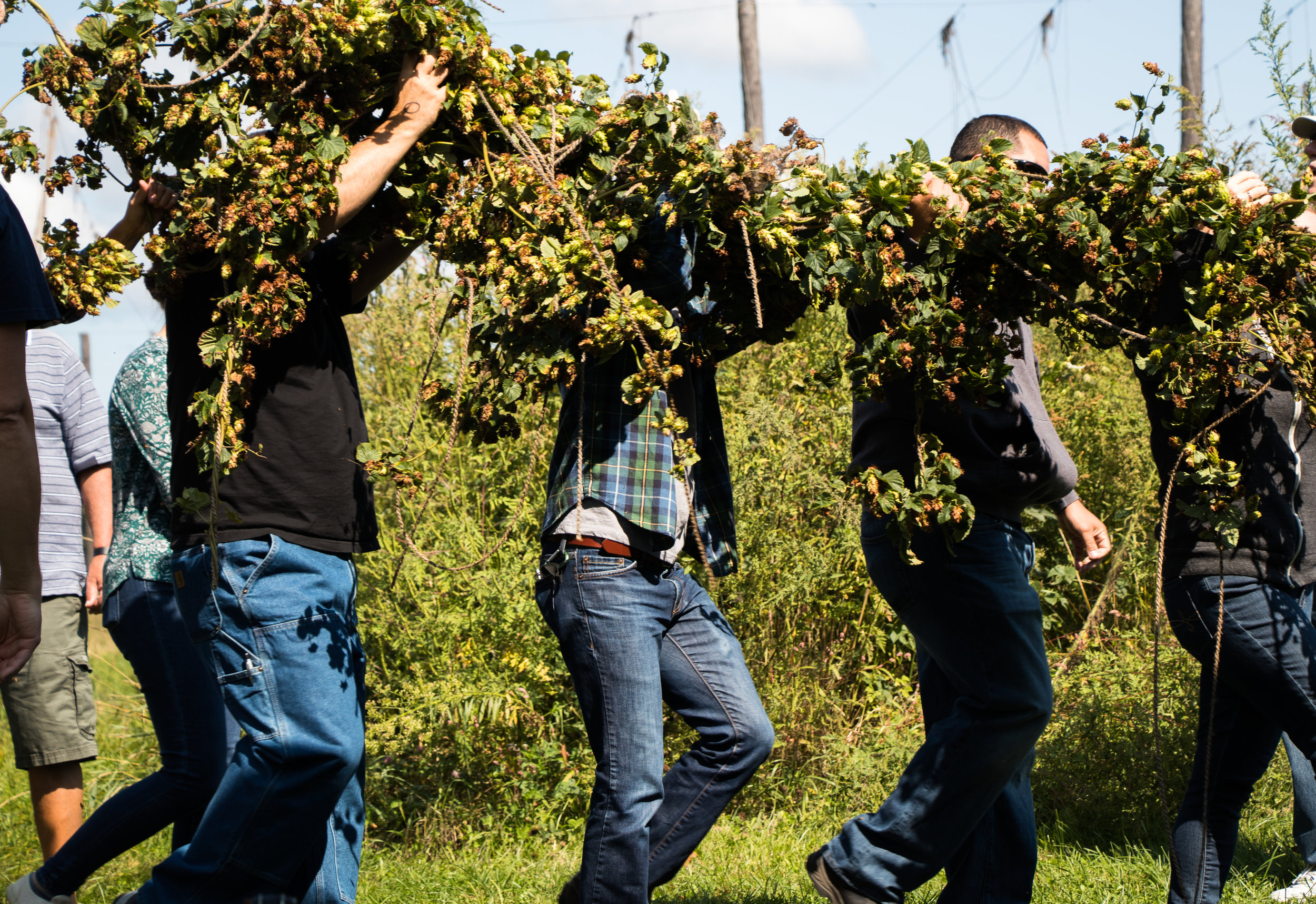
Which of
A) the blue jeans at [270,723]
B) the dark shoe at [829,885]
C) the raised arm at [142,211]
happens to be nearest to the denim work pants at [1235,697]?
the dark shoe at [829,885]

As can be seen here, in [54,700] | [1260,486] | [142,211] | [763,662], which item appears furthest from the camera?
[763,662]

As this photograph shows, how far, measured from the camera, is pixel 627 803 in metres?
2.44

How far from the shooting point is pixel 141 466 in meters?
3.25

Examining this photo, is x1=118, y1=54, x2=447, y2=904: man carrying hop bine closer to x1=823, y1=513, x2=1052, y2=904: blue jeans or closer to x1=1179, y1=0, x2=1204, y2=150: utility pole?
x1=823, y1=513, x2=1052, y2=904: blue jeans

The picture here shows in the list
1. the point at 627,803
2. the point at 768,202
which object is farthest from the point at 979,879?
the point at 768,202

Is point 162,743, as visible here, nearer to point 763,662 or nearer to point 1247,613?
point 763,662

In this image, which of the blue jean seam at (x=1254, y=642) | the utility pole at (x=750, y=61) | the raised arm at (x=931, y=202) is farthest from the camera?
the utility pole at (x=750, y=61)

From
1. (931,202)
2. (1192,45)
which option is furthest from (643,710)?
(1192,45)

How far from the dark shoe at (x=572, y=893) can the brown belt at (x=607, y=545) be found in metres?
0.76

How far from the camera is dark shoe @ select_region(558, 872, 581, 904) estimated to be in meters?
2.59

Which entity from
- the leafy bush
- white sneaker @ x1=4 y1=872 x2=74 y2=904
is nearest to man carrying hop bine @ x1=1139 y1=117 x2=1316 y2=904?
the leafy bush

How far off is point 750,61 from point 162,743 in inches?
321

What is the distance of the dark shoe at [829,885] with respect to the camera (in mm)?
2557

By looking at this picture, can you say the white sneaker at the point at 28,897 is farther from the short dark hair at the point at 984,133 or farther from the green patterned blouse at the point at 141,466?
the short dark hair at the point at 984,133
